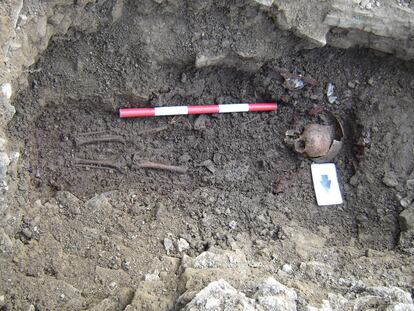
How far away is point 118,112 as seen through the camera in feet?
11.1

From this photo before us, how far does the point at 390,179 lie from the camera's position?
3369mm

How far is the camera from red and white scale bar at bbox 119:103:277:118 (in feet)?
11.0

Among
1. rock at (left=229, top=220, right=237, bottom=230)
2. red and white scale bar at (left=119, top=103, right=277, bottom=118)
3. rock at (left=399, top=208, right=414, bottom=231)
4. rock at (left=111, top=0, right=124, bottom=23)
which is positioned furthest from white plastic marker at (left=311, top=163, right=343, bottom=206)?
rock at (left=111, top=0, right=124, bottom=23)

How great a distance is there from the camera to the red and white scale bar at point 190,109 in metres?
3.36

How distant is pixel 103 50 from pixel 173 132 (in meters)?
0.74

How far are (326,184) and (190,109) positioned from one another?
3.53 ft

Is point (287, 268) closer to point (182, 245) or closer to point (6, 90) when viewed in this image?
point (182, 245)

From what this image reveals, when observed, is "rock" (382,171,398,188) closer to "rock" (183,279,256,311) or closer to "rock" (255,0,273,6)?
"rock" (255,0,273,6)

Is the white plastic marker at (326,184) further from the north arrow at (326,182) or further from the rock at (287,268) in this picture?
the rock at (287,268)

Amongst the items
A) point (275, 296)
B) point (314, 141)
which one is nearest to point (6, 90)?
point (275, 296)

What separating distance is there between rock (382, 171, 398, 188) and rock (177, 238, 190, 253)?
1.43 m

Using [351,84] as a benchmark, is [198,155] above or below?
below

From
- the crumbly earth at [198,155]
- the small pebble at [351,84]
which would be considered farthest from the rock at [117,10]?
the small pebble at [351,84]

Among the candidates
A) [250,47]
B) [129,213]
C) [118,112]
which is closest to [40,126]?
[118,112]
